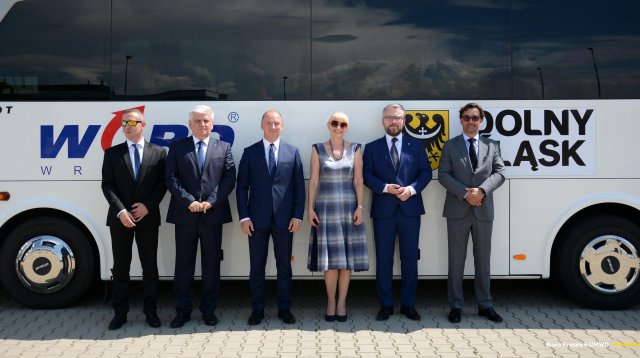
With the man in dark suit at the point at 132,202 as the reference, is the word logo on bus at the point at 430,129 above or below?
above

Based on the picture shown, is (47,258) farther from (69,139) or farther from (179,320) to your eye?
(179,320)

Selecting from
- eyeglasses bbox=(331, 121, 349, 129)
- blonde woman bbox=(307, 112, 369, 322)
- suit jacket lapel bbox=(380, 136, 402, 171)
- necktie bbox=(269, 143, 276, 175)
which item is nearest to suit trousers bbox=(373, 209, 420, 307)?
blonde woman bbox=(307, 112, 369, 322)

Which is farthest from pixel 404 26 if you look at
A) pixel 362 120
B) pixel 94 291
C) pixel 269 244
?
pixel 94 291

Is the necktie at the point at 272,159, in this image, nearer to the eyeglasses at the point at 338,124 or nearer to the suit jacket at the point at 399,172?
the eyeglasses at the point at 338,124

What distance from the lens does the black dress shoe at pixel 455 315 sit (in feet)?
18.4

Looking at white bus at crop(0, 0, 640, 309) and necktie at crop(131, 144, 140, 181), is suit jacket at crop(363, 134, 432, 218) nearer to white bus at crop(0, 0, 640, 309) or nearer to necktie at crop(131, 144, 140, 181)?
white bus at crop(0, 0, 640, 309)

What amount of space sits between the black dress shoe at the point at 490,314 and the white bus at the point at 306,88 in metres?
0.86

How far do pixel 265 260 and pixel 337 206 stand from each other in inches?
33.9

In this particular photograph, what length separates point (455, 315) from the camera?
563 cm

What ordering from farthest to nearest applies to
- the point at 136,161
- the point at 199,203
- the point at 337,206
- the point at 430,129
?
the point at 430,129, the point at 337,206, the point at 136,161, the point at 199,203

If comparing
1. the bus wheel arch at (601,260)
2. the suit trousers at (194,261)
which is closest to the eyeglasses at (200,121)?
the suit trousers at (194,261)

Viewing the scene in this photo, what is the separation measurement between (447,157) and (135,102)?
3083 millimetres

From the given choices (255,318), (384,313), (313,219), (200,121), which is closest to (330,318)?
(384,313)

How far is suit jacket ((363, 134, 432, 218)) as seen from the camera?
5555 mm
